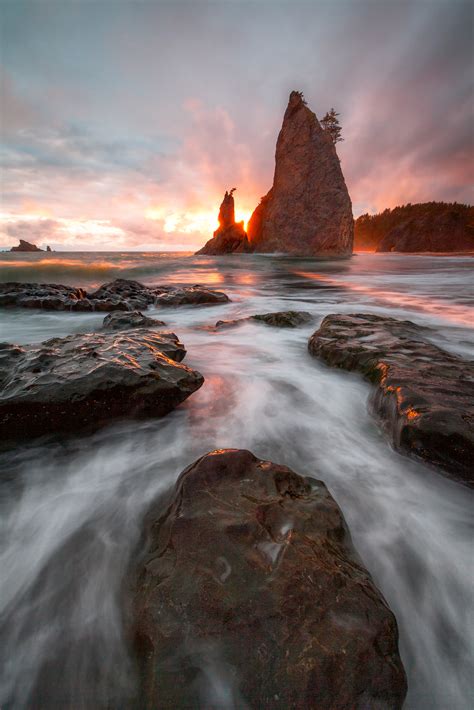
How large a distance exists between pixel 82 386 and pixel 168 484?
79 cm

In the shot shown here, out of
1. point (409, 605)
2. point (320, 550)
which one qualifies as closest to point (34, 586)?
point (320, 550)

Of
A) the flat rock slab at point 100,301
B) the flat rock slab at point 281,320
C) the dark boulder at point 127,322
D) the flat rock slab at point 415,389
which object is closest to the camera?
the flat rock slab at point 415,389

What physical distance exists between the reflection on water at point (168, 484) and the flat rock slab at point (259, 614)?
0.07 meters

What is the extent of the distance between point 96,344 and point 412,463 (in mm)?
2340

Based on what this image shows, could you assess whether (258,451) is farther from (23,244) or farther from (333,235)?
(23,244)

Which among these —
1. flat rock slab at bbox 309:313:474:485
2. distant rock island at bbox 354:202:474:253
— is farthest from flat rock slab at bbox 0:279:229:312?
distant rock island at bbox 354:202:474:253

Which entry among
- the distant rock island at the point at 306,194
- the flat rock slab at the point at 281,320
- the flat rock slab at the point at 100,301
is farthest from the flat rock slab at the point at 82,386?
the distant rock island at the point at 306,194

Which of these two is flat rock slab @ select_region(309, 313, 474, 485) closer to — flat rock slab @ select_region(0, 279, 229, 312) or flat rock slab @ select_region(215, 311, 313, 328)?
flat rock slab @ select_region(215, 311, 313, 328)

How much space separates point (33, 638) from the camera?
94cm

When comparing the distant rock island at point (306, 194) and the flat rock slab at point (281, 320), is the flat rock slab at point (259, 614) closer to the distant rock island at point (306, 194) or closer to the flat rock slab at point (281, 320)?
the flat rock slab at point (281, 320)

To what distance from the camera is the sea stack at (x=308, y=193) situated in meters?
33.6

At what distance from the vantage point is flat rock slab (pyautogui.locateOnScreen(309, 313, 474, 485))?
56.9 inches

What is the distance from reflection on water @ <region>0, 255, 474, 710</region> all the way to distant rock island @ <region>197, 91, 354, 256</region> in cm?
3579

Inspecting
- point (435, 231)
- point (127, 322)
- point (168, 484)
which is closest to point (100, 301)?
point (127, 322)
